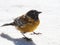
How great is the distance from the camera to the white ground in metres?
7.25

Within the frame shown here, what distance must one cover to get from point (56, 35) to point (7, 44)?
123cm

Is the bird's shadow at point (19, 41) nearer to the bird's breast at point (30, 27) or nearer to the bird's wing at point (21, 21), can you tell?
the bird's breast at point (30, 27)

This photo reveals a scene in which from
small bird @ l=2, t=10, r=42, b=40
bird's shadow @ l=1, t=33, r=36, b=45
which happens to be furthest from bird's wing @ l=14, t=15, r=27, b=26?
bird's shadow @ l=1, t=33, r=36, b=45

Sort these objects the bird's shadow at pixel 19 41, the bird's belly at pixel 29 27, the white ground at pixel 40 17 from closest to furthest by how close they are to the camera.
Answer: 1. the bird's shadow at pixel 19 41
2. the white ground at pixel 40 17
3. the bird's belly at pixel 29 27

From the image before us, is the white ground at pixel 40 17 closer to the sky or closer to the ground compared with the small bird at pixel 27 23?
closer to the ground

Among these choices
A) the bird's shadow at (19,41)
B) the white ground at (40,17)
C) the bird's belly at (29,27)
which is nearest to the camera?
the bird's shadow at (19,41)

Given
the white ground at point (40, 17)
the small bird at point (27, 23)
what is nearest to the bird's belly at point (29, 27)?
the small bird at point (27, 23)

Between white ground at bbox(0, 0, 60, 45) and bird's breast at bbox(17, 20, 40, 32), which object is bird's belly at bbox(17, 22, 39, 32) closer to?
bird's breast at bbox(17, 20, 40, 32)

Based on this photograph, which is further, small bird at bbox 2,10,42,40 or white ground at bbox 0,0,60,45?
small bird at bbox 2,10,42,40

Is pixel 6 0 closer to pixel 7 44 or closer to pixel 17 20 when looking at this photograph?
pixel 17 20

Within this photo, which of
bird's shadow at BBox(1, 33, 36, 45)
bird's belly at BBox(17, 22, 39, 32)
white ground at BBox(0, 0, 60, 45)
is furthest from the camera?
bird's belly at BBox(17, 22, 39, 32)

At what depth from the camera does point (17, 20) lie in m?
7.63

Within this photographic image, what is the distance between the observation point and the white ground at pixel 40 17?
23.8ft

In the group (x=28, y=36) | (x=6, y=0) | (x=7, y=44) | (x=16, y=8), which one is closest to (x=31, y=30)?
(x=28, y=36)
